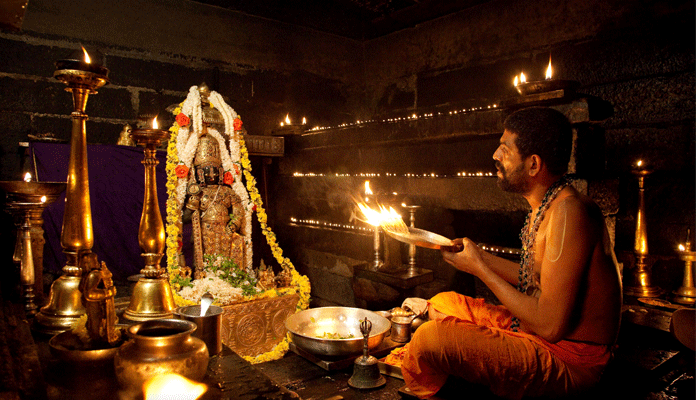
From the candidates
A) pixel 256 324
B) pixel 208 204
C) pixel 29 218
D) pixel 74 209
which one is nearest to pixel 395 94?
pixel 208 204

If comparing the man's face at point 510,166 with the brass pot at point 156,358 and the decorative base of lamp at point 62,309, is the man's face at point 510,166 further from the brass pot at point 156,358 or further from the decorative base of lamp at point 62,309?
the decorative base of lamp at point 62,309

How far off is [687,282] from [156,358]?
15.9ft

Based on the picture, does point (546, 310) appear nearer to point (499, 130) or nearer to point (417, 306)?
point (417, 306)

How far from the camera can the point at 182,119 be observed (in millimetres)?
5105

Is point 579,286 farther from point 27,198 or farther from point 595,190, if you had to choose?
point 27,198

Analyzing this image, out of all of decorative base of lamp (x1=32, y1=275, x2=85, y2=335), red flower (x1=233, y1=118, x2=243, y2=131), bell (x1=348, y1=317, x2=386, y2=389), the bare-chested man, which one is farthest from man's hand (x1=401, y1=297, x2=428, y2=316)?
red flower (x1=233, y1=118, x2=243, y2=131)

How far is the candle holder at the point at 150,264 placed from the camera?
256 cm

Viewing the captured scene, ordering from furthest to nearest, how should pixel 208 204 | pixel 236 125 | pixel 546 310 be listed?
1. pixel 236 125
2. pixel 208 204
3. pixel 546 310

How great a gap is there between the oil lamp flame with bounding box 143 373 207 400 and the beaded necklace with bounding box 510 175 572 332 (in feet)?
6.20

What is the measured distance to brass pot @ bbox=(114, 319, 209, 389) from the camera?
154 centimetres

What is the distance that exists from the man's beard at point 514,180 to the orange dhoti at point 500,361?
83 centimetres

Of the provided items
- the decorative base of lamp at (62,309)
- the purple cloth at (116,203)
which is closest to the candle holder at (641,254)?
the decorative base of lamp at (62,309)

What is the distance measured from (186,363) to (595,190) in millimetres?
3752

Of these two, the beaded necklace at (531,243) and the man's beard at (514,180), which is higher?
the man's beard at (514,180)
